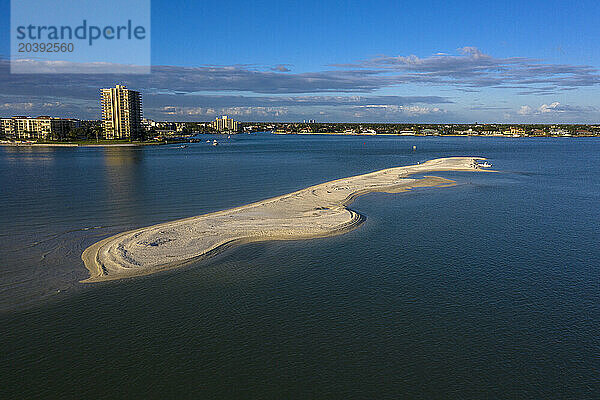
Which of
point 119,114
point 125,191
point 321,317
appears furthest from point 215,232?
point 119,114

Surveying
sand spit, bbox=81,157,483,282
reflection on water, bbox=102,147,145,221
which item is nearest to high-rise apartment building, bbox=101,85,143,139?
reflection on water, bbox=102,147,145,221

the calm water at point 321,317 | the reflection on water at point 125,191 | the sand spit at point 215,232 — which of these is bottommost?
the calm water at point 321,317

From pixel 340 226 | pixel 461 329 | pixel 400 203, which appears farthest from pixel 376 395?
pixel 400 203

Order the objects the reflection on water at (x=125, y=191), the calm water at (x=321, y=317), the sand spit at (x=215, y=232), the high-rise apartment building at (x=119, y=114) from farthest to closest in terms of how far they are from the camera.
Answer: the high-rise apartment building at (x=119, y=114) → the reflection on water at (x=125, y=191) → the sand spit at (x=215, y=232) → the calm water at (x=321, y=317)

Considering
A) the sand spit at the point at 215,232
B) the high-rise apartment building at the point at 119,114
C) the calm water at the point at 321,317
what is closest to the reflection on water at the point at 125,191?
the calm water at the point at 321,317

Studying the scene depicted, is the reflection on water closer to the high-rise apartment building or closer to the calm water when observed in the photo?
the calm water

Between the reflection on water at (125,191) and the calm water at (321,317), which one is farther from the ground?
the reflection on water at (125,191)

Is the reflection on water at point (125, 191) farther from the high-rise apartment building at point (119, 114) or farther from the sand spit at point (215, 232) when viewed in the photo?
the high-rise apartment building at point (119, 114)

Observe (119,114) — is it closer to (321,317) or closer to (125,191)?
(125,191)

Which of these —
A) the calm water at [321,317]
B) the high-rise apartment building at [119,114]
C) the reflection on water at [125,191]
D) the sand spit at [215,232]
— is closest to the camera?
the calm water at [321,317]
